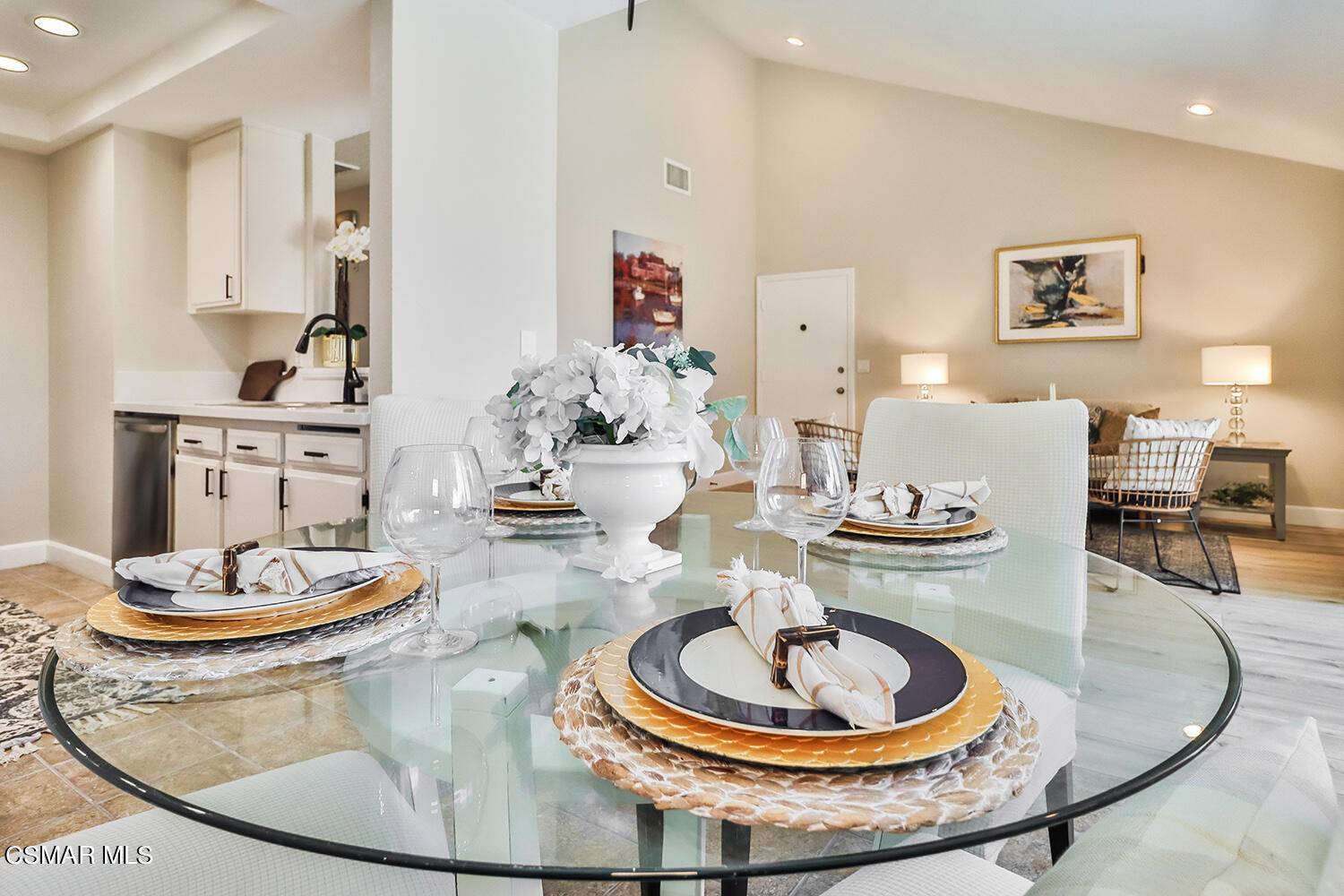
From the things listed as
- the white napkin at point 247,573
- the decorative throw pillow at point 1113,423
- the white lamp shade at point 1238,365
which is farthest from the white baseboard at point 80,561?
the white lamp shade at point 1238,365

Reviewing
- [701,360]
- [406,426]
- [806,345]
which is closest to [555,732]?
[701,360]

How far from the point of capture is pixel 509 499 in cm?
145

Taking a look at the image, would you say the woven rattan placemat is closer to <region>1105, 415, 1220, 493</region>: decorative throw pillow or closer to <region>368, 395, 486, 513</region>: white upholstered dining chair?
<region>368, 395, 486, 513</region>: white upholstered dining chair

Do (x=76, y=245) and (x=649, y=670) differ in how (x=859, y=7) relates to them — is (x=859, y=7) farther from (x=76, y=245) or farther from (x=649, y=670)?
(x=649, y=670)

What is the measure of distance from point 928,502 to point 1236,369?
16.8 feet

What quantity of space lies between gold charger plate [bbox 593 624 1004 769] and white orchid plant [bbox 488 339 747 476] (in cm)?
47

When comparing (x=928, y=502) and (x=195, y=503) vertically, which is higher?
(x=928, y=502)

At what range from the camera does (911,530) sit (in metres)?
1.21

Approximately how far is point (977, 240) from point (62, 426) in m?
6.48

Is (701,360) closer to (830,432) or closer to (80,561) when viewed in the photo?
(80,561)

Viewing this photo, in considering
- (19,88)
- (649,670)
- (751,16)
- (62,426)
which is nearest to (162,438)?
(62,426)

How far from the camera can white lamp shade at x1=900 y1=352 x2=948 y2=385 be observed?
252 inches

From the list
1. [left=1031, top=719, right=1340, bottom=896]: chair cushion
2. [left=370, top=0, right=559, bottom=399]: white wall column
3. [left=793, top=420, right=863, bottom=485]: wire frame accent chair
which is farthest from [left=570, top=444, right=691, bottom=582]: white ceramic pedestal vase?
[left=793, top=420, right=863, bottom=485]: wire frame accent chair

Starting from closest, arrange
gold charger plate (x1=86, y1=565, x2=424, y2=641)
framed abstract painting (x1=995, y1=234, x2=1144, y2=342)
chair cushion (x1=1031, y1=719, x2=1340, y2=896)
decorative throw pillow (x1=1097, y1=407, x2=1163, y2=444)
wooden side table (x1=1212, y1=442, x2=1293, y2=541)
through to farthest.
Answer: chair cushion (x1=1031, y1=719, x2=1340, y2=896) → gold charger plate (x1=86, y1=565, x2=424, y2=641) → wooden side table (x1=1212, y1=442, x2=1293, y2=541) → decorative throw pillow (x1=1097, y1=407, x2=1163, y2=444) → framed abstract painting (x1=995, y1=234, x2=1144, y2=342)
